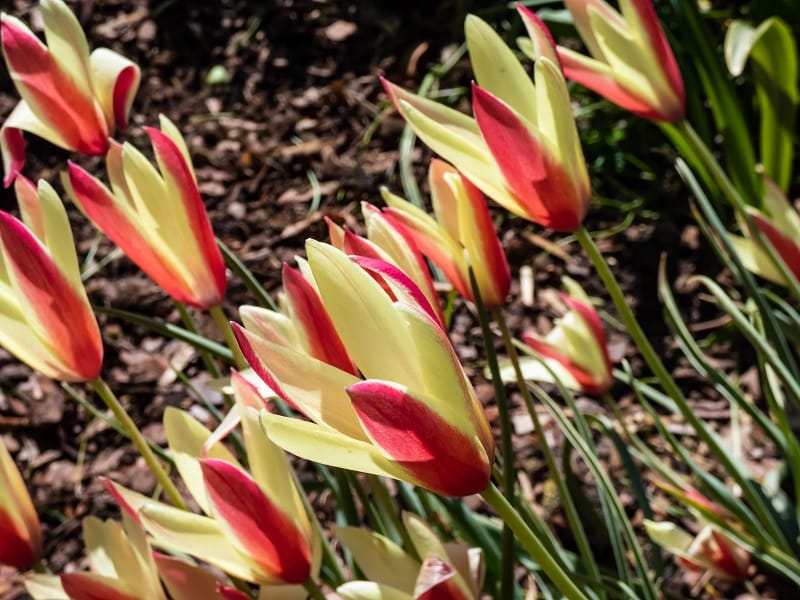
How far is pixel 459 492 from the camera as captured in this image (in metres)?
0.55

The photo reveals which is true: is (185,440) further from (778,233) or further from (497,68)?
(778,233)

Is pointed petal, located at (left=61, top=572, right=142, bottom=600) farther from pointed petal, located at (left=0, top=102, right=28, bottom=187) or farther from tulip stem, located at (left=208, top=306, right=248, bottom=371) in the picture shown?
pointed petal, located at (left=0, top=102, right=28, bottom=187)

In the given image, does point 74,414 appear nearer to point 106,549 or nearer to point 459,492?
point 106,549

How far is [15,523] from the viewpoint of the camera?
0.83 metres

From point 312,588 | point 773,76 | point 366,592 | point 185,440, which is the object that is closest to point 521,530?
point 366,592

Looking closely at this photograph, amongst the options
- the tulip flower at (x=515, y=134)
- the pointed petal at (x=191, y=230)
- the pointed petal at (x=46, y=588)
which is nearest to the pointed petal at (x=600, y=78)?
the tulip flower at (x=515, y=134)

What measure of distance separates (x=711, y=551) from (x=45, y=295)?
87cm

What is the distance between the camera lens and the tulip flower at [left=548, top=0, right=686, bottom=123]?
0.92 meters

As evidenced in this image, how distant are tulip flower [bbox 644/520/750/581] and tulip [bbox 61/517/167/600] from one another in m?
0.60

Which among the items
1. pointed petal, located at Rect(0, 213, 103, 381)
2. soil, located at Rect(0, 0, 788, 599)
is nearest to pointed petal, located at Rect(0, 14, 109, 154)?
pointed petal, located at Rect(0, 213, 103, 381)

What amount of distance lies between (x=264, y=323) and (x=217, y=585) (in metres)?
0.23

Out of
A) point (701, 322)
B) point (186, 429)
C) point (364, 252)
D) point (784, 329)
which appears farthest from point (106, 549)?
point (701, 322)

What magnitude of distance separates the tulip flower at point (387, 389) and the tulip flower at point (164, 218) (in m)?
0.31

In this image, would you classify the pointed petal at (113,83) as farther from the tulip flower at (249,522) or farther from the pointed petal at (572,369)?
the pointed petal at (572,369)
